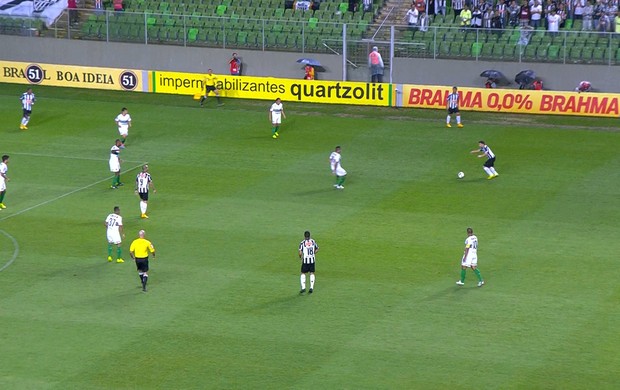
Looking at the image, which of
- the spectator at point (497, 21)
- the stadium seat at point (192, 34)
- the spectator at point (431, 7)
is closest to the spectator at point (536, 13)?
the spectator at point (497, 21)

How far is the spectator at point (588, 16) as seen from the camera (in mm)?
57875

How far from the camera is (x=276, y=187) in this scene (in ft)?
147

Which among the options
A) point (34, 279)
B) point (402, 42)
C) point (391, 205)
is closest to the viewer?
point (34, 279)

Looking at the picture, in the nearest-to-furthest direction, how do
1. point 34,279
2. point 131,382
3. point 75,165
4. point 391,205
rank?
point 131,382 < point 34,279 < point 391,205 < point 75,165

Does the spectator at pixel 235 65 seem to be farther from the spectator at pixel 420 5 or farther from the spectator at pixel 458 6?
the spectator at pixel 458 6

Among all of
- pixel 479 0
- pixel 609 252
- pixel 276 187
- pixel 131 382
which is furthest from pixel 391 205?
pixel 479 0

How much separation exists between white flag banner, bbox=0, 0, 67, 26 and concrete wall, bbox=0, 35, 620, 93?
1946 mm

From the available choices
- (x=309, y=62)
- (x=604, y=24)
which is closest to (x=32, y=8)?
(x=309, y=62)

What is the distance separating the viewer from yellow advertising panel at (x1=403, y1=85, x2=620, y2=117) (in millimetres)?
53844

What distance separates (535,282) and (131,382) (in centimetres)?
1282

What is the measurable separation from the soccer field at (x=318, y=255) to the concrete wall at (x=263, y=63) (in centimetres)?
340

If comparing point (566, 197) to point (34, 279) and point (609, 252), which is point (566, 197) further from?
point (34, 279)

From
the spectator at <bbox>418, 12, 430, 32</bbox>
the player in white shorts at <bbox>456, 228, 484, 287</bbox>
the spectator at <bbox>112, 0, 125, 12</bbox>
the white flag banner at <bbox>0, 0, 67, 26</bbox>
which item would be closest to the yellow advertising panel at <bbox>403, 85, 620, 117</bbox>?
the spectator at <bbox>418, 12, 430, 32</bbox>

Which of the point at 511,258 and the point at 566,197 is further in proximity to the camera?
the point at 566,197
